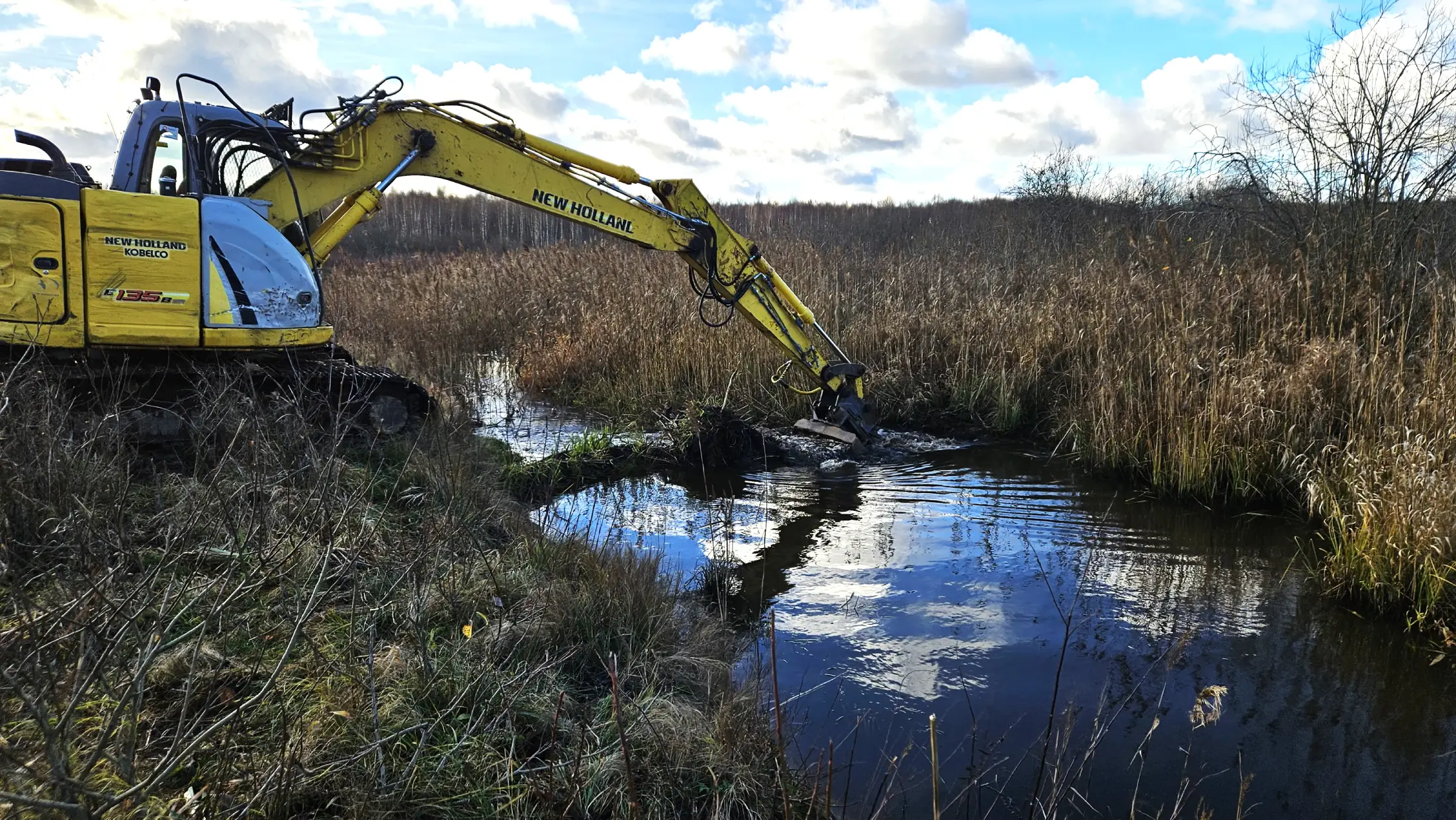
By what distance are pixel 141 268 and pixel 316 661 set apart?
3.63m

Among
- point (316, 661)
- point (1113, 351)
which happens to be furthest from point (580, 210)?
point (1113, 351)

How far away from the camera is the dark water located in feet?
12.2

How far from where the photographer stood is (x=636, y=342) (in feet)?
36.1

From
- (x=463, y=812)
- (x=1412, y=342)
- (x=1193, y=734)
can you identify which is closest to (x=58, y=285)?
(x=463, y=812)

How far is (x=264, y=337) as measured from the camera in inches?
246

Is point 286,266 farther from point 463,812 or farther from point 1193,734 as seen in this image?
point 1193,734

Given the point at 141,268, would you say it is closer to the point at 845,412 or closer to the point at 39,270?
the point at 39,270

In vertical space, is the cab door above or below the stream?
above

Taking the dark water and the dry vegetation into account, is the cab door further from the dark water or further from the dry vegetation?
the dry vegetation

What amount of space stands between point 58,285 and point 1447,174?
1108 centimetres

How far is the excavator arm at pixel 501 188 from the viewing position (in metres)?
6.63

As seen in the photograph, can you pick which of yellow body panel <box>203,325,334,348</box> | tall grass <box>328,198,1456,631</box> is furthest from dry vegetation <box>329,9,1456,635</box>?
yellow body panel <box>203,325,334,348</box>

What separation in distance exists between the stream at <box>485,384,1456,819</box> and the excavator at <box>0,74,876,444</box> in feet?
6.86

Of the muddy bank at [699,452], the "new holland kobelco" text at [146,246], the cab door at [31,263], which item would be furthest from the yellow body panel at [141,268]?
the muddy bank at [699,452]
